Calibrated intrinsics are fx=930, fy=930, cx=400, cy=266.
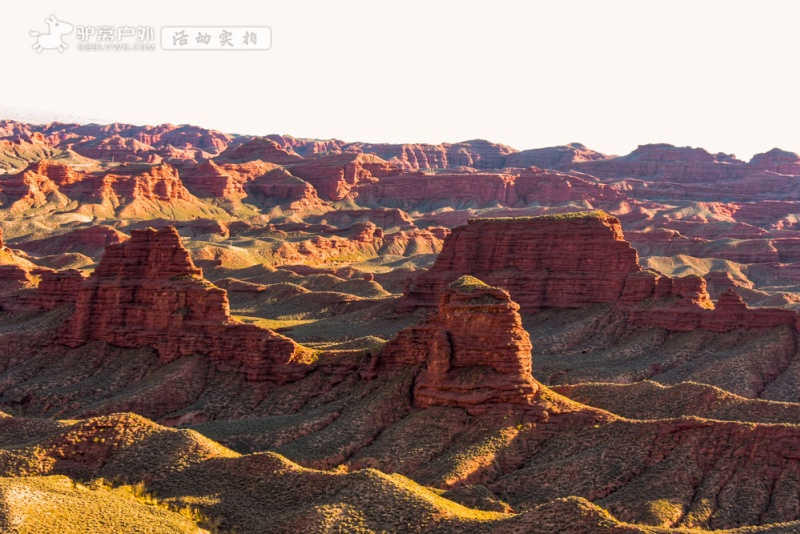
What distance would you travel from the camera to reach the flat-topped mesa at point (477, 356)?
5100 centimetres

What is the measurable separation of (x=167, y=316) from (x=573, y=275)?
4327 cm

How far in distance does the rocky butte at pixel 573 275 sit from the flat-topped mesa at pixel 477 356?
112 feet

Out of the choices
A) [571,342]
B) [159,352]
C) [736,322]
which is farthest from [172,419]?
[736,322]

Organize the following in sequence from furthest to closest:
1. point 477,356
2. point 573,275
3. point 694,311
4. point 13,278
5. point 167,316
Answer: point 573,275 → point 13,278 → point 694,311 → point 167,316 → point 477,356

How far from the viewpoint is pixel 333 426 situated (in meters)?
53.7

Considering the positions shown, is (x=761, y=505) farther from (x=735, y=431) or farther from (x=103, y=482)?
(x=103, y=482)

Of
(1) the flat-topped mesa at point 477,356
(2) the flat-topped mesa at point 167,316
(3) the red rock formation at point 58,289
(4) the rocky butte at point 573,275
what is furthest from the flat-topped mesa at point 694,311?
(3) the red rock formation at point 58,289

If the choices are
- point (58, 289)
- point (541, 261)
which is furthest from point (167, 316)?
point (541, 261)

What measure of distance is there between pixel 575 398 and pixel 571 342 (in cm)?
2508

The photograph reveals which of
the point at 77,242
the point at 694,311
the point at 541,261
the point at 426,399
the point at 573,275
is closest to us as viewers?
the point at 426,399

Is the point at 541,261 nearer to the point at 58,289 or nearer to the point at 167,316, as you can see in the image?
the point at 167,316

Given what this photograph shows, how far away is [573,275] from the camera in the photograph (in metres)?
93.4

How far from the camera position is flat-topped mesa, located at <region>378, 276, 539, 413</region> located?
51000mm

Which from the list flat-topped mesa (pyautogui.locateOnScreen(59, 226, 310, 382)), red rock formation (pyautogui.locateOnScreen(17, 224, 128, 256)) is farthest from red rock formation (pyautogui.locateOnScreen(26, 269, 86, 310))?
red rock formation (pyautogui.locateOnScreen(17, 224, 128, 256))
